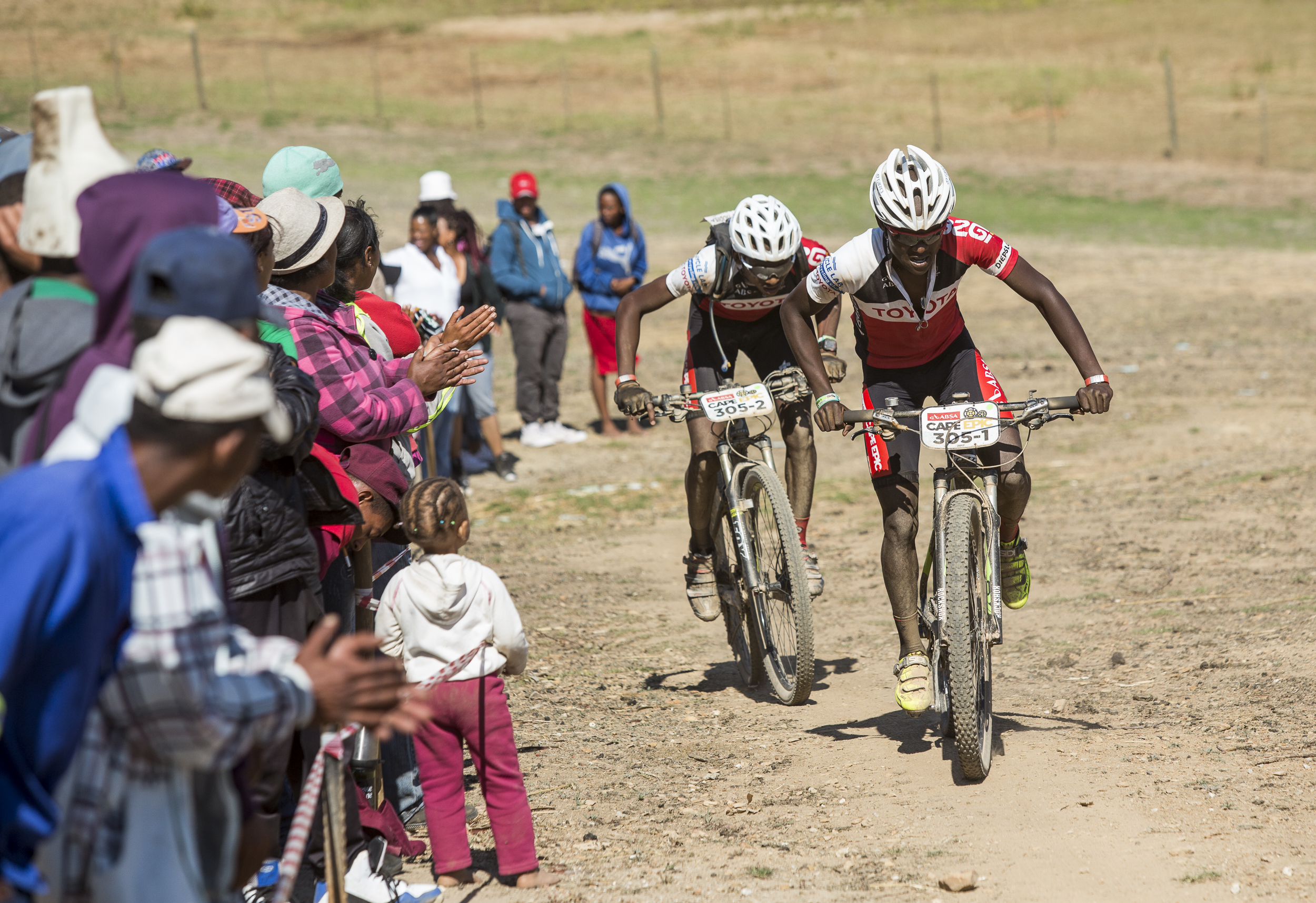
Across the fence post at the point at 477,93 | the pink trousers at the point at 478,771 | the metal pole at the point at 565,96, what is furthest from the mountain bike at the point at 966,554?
the fence post at the point at 477,93

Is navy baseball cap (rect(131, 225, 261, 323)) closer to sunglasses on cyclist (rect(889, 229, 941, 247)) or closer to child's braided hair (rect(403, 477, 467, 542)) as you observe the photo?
child's braided hair (rect(403, 477, 467, 542))

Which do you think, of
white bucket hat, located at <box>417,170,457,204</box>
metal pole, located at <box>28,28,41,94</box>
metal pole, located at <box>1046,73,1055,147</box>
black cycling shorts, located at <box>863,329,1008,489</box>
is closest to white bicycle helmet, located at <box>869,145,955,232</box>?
black cycling shorts, located at <box>863,329,1008,489</box>

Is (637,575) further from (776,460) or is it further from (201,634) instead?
(201,634)

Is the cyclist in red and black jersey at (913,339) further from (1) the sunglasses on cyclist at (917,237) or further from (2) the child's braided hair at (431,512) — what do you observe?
(2) the child's braided hair at (431,512)

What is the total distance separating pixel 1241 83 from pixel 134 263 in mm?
40576

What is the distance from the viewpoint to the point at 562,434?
1305 centimetres

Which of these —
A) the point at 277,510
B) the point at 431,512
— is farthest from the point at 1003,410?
the point at 277,510

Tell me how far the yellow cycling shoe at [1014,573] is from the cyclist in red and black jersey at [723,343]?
33.6 inches

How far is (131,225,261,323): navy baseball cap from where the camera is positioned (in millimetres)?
2316

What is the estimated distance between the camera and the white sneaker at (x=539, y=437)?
42.4ft

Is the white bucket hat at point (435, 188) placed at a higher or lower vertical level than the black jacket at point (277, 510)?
higher

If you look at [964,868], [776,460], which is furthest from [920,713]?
[776,460]

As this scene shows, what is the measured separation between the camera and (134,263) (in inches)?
96.9

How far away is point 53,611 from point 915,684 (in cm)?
411
